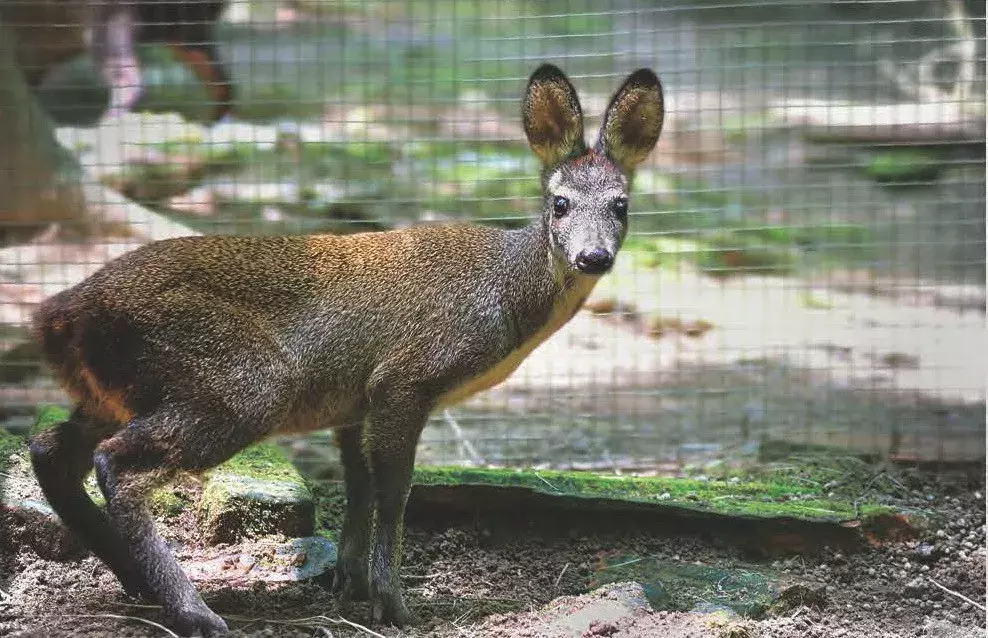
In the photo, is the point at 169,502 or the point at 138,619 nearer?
the point at 138,619

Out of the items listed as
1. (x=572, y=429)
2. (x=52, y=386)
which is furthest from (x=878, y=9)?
(x=52, y=386)

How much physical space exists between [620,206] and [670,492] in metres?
2.19

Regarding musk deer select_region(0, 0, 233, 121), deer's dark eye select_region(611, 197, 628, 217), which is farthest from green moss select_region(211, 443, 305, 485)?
musk deer select_region(0, 0, 233, 121)

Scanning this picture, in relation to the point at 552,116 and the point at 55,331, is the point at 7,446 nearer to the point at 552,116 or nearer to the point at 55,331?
the point at 55,331

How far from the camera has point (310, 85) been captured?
13.9 meters

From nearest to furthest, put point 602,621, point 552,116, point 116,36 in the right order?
point 602,621 → point 552,116 → point 116,36

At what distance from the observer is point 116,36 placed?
34.5ft

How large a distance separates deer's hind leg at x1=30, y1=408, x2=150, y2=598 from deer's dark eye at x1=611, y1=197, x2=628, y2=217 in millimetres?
2783

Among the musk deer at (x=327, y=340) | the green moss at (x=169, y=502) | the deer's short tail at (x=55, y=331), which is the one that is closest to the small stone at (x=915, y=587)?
the musk deer at (x=327, y=340)

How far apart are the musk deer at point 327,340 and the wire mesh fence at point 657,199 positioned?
2.66 m

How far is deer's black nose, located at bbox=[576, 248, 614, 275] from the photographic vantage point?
577 cm

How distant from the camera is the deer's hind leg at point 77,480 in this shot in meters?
5.89

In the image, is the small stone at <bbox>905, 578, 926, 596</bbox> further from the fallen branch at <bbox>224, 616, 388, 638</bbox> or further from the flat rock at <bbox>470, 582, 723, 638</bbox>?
the fallen branch at <bbox>224, 616, 388, 638</bbox>

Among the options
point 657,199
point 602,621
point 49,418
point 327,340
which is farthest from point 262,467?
point 657,199
